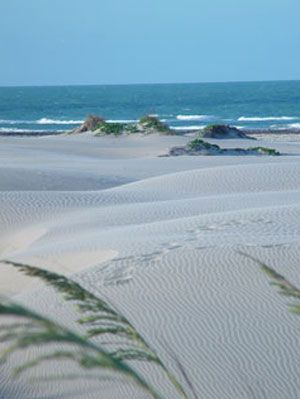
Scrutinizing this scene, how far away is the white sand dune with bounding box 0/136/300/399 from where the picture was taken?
567cm

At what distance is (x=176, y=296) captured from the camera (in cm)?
716

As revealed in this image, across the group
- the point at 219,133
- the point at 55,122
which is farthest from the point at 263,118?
the point at 219,133

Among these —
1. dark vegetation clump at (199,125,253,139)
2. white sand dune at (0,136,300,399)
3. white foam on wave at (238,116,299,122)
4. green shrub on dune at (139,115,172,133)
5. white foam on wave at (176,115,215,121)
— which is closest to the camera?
white sand dune at (0,136,300,399)

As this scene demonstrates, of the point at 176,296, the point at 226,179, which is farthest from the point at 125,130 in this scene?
the point at 176,296

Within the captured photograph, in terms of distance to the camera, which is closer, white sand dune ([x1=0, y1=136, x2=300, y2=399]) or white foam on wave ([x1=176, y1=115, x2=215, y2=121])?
white sand dune ([x1=0, y1=136, x2=300, y2=399])

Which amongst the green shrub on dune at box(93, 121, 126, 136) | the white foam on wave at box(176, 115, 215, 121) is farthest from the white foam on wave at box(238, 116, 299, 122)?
the green shrub on dune at box(93, 121, 126, 136)

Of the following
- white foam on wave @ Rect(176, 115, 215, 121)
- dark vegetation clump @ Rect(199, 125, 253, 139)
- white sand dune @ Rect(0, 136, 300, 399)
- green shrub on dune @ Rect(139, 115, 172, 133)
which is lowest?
white foam on wave @ Rect(176, 115, 215, 121)

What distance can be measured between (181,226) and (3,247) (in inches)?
102

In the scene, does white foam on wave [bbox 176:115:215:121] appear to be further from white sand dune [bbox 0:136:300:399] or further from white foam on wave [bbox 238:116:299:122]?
white sand dune [bbox 0:136:300:399]

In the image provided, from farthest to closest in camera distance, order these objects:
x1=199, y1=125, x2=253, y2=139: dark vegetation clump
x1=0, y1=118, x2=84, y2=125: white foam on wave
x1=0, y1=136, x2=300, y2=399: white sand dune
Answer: x1=0, y1=118, x2=84, y2=125: white foam on wave, x1=199, y1=125, x2=253, y2=139: dark vegetation clump, x1=0, y1=136, x2=300, y2=399: white sand dune

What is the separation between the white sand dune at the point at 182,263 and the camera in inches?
223

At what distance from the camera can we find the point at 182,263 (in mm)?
8062

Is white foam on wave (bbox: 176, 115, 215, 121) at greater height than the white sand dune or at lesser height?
lesser

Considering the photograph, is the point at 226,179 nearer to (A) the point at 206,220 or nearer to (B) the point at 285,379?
(A) the point at 206,220
